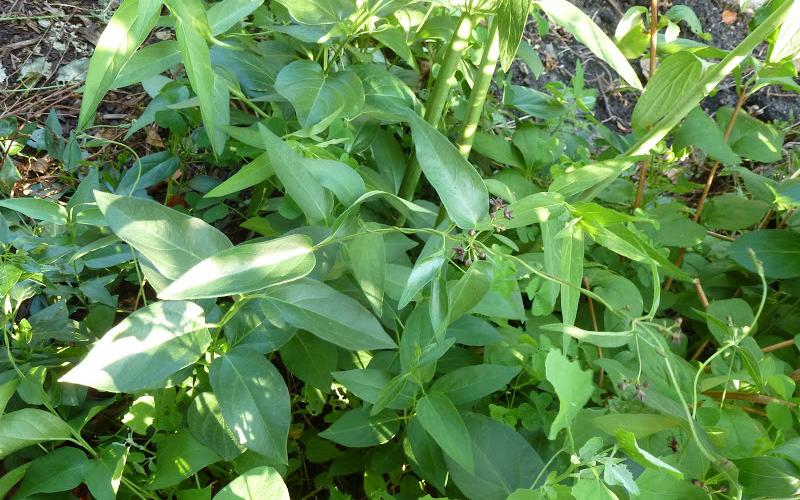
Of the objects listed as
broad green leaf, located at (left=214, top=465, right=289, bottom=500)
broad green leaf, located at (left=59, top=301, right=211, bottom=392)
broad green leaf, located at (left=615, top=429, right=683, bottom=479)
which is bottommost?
broad green leaf, located at (left=214, top=465, right=289, bottom=500)

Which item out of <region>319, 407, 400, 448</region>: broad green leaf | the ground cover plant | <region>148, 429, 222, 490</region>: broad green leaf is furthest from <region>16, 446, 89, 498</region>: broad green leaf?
<region>319, 407, 400, 448</region>: broad green leaf

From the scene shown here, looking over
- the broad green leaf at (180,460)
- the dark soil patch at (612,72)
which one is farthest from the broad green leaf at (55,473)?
the dark soil patch at (612,72)

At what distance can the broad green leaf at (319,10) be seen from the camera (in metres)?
0.87

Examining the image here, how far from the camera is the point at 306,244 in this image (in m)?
0.70

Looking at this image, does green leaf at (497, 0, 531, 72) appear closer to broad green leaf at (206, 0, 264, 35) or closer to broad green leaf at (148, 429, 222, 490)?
broad green leaf at (206, 0, 264, 35)

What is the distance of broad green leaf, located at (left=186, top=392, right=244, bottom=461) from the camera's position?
2.73 ft

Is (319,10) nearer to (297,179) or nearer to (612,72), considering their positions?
(297,179)

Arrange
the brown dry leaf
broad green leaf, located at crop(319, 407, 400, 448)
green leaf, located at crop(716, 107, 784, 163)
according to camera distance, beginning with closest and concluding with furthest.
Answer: broad green leaf, located at crop(319, 407, 400, 448) → green leaf, located at crop(716, 107, 784, 163) → the brown dry leaf

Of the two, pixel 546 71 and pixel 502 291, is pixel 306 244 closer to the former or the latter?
pixel 502 291

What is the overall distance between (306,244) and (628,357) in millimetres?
643

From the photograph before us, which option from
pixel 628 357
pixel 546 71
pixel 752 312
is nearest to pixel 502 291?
pixel 628 357

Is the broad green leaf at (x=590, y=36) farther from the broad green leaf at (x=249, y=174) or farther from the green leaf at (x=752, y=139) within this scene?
the green leaf at (x=752, y=139)

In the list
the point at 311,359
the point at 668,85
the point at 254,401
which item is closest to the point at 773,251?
the point at 668,85

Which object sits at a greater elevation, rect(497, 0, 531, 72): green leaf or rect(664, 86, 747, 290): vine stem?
rect(497, 0, 531, 72): green leaf
